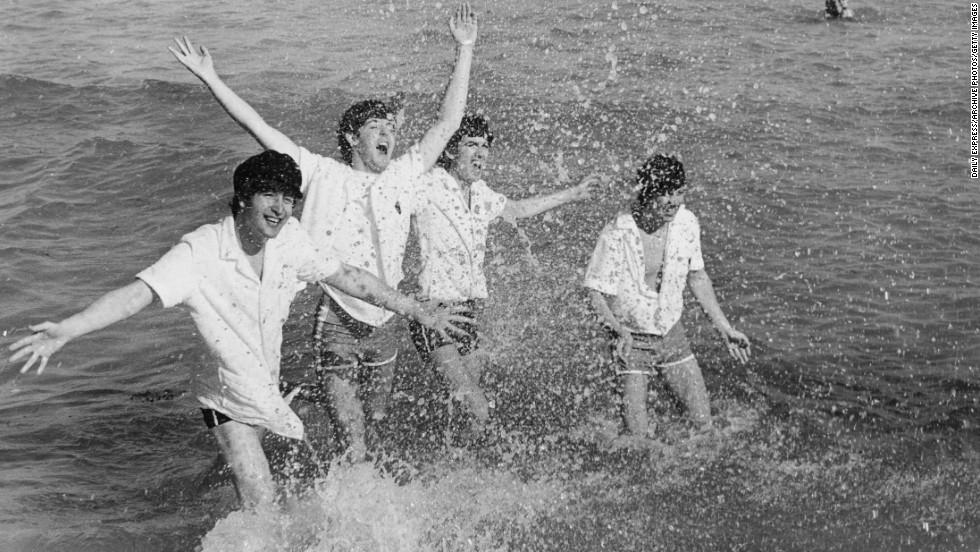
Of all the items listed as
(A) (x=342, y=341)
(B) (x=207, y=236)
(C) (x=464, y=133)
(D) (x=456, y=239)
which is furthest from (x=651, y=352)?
(B) (x=207, y=236)

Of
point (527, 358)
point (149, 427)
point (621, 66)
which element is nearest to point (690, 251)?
point (527, 358)

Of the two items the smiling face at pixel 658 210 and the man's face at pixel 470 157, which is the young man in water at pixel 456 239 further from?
the smiling face at pixel 658 210

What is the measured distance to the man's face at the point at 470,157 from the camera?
20.2 ft

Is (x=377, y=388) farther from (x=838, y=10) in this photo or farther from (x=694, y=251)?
(x=838, y=10)

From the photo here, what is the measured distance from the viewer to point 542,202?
22.0 ft

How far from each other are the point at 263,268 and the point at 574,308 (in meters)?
4.45

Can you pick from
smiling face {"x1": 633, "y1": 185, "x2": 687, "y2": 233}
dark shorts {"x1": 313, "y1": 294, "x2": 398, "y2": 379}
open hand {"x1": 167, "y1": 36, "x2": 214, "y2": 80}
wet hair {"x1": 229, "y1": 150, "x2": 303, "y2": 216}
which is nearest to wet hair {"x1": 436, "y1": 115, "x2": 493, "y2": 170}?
smiling face {"x1": 633, "y1": 185, "x2": 687, "y2": 233}

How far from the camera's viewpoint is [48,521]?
601 centimetres

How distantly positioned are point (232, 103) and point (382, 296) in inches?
50.7

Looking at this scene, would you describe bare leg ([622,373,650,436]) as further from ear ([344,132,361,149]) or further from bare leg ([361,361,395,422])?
ear ([344,132,361,149])

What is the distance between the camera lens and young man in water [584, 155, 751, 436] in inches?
237

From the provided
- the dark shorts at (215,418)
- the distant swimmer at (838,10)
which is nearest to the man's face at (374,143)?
the dark shorts at (215,418)

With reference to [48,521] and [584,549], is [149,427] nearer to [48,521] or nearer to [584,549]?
[48,521]

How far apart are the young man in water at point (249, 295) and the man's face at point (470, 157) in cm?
130
